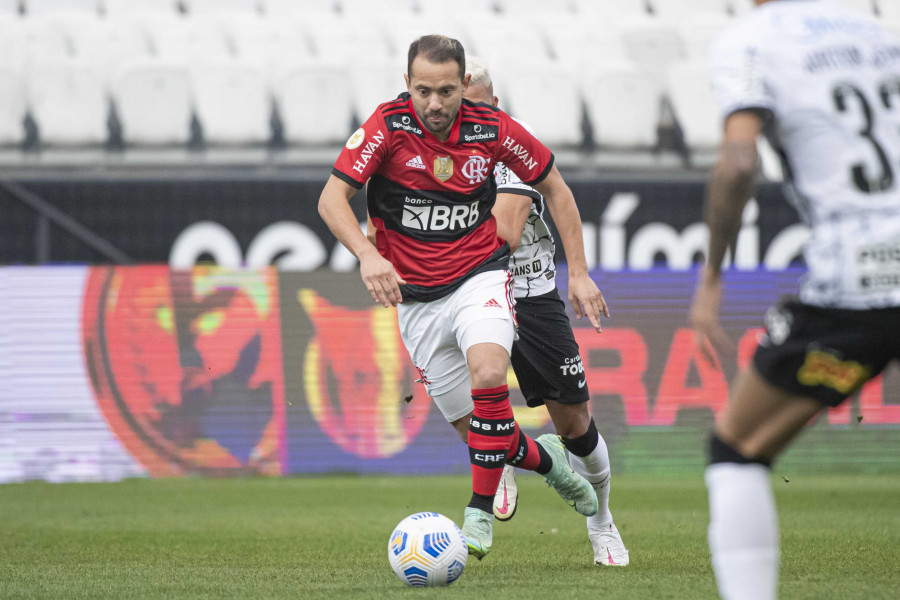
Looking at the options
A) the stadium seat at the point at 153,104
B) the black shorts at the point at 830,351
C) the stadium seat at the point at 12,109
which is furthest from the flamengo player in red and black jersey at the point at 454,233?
the stadium seat at the point at 12,109

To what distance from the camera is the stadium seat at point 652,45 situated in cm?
1377

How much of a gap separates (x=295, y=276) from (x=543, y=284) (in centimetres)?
512

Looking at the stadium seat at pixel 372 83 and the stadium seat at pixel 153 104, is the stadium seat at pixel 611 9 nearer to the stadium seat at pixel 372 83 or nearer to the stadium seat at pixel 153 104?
the stadium seat at pixel 372 83

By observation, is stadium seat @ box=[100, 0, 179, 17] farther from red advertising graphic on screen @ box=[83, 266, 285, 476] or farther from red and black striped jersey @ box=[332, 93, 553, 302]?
red and black striped jersey @ box=[332, 93, 553, 302]

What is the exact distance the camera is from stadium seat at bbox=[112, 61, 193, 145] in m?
11.9

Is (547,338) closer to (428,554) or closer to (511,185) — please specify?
(511,185)

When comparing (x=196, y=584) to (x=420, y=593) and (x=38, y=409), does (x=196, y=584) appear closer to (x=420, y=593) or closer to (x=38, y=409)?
(x=420, y=593)

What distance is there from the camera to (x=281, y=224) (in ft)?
35.1

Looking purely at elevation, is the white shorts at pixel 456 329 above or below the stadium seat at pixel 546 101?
above

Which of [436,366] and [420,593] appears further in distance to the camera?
[436,366]

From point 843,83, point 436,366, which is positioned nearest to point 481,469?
point 436,366

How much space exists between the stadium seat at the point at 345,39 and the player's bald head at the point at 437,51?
8580 millimetres

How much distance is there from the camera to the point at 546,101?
12.5 m

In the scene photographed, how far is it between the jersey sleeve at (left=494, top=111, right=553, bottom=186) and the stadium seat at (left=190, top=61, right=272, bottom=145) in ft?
24.3
